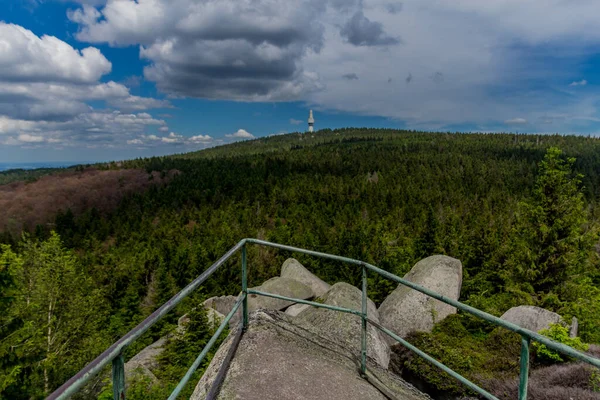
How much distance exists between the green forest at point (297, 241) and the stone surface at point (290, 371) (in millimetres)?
8914

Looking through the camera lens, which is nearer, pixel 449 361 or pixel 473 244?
pixel 449 361

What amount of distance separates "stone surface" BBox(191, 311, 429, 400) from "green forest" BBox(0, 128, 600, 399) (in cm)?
891

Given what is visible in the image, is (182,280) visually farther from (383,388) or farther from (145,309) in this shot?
(383,388)

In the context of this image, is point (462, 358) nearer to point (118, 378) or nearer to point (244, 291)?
point (244, 291)

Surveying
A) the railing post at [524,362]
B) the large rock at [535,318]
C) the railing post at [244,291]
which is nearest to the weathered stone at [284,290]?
the large rock at [535,318]

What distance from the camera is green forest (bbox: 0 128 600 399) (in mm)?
17953

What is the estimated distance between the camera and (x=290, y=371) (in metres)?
3.86

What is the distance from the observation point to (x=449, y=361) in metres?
10.6

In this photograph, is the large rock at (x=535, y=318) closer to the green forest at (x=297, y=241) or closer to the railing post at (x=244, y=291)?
the green forest at (x=297, y=241)

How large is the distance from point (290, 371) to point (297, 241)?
170 feet

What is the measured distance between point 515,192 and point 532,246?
79.4 m

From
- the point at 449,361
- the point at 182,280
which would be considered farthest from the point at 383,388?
the point at 182,280

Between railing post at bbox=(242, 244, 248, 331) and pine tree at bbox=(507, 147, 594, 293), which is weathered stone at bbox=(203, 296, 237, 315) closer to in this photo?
pine tree at bbox=(507, 147, 594, 293)

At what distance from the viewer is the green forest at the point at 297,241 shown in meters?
18.0
